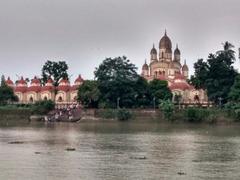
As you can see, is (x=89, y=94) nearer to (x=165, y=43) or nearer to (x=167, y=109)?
(x=167, y=109)

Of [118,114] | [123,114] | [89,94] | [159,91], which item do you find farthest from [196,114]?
[159,91]

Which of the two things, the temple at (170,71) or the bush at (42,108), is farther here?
the temple at (170,71)

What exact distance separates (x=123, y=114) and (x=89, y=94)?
828cm

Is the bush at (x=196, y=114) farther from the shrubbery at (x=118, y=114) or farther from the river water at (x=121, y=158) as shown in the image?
the river water at (x=121, y=158)

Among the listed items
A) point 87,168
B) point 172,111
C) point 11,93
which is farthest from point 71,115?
point 87,168

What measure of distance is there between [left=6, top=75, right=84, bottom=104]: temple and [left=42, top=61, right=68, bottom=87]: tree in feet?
2.53

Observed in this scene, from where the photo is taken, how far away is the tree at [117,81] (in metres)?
90.8

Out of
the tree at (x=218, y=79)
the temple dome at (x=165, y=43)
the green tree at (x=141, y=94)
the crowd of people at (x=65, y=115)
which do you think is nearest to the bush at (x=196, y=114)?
the tree at (x=218, y=79)

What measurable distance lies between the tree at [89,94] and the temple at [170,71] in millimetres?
21989

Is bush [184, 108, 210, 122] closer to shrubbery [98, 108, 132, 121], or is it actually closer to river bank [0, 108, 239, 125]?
river bank [0, 108, 239, 125]

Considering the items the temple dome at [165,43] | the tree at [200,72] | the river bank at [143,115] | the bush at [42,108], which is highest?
the temple dome at [165,43]

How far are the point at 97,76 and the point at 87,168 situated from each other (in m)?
63.6

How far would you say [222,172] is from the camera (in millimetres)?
29594

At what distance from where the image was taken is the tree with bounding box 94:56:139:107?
90.8m
